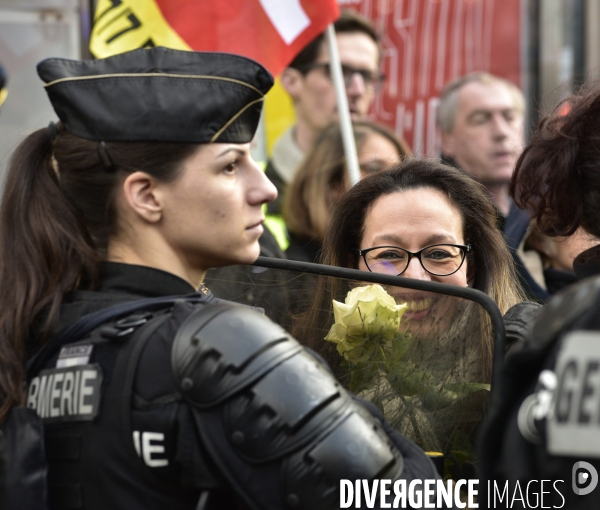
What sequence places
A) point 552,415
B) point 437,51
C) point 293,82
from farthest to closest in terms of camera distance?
point 437,51 < point 293,82 < point 552,415

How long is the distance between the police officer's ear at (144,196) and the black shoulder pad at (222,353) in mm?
296

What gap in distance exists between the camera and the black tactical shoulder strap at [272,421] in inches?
61.3

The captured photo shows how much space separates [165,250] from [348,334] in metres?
0.49

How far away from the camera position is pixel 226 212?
6.15ft

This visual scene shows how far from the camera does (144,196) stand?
1.88 meters

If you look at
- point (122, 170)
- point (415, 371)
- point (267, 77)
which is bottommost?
point (415, 371)

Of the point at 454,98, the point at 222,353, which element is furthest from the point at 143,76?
the point at 454,98

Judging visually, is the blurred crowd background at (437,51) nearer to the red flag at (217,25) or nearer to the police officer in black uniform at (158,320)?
the red flag at (217,25)

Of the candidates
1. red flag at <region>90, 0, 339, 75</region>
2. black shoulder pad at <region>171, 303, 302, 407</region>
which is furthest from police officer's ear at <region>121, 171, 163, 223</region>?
red flag at <region>90, 0, 339, 75</region>

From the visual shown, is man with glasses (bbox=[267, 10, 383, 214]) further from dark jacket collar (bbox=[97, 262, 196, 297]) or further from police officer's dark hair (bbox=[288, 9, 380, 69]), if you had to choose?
dark jacket collar (bbox=[97, 262, 196, 297])

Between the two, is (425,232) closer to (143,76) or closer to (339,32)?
(143,76)

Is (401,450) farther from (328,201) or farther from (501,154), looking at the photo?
(501,154)

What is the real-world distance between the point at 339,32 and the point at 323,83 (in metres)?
0.33

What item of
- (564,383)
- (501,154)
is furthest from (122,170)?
(501,154)
